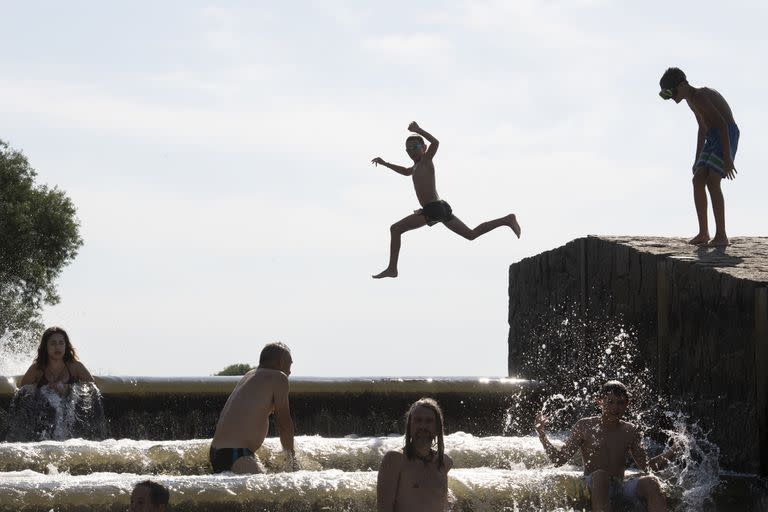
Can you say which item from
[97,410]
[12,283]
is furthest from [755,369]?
[12,283]

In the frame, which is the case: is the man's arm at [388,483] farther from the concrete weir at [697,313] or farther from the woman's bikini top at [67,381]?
the woman's bikini top at [67,381]

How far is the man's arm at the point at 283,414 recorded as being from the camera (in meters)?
8.60

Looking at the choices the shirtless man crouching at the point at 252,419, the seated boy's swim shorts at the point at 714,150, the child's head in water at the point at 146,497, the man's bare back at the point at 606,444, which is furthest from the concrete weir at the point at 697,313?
the child's head in water at the point at 146,497

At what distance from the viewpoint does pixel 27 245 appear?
3112 cm

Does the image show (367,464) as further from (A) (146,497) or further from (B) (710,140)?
(B) (710,140)

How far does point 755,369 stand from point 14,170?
25.4 m

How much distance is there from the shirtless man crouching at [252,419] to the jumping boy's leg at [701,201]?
17.2 ft

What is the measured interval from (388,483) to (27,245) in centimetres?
2608

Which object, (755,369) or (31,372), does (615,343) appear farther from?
(31,372)

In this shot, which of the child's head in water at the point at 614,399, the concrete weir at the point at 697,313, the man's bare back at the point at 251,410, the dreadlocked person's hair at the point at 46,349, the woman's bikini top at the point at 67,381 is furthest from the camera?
the woman's bikini top at the point at 67,381

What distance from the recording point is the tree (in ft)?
99.8

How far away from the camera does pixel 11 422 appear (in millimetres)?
12023

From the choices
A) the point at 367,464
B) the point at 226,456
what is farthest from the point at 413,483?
the point at 367,464

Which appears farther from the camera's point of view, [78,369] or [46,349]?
[78,369]
